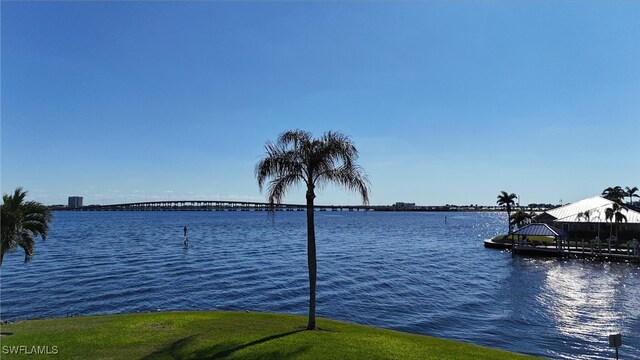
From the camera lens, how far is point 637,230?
2288 inches

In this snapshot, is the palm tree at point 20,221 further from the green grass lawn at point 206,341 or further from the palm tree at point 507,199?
the palm tree at point 507,199

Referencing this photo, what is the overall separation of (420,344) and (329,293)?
17.8m

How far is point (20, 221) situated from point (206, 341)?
10029 mm

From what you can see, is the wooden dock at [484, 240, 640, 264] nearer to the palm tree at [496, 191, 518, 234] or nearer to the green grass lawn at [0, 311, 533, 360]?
the palm tree at [496, 191, 518, 234]

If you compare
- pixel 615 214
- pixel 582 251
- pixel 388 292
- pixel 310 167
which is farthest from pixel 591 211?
pixel 310 167

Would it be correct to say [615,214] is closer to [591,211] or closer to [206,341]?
[591,211]

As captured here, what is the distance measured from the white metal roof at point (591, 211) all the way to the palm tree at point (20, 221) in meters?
66.9

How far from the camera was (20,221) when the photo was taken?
56.1ft

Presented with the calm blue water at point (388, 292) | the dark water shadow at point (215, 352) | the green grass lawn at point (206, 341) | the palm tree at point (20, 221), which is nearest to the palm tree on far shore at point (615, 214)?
the calm blue water at point (388, 292)

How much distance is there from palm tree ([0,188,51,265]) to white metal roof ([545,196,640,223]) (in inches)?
2632

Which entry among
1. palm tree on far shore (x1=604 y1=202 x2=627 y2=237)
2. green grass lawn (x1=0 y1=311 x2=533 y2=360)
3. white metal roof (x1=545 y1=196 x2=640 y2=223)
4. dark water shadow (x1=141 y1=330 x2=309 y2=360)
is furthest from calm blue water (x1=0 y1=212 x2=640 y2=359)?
white metal roof (x1=545 y1=196 x2=640 y2=223)

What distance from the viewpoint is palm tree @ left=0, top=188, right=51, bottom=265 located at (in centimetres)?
1666

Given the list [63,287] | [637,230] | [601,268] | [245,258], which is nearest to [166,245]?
[245,258]

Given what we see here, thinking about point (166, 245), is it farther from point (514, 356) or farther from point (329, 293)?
point (514, 356)
